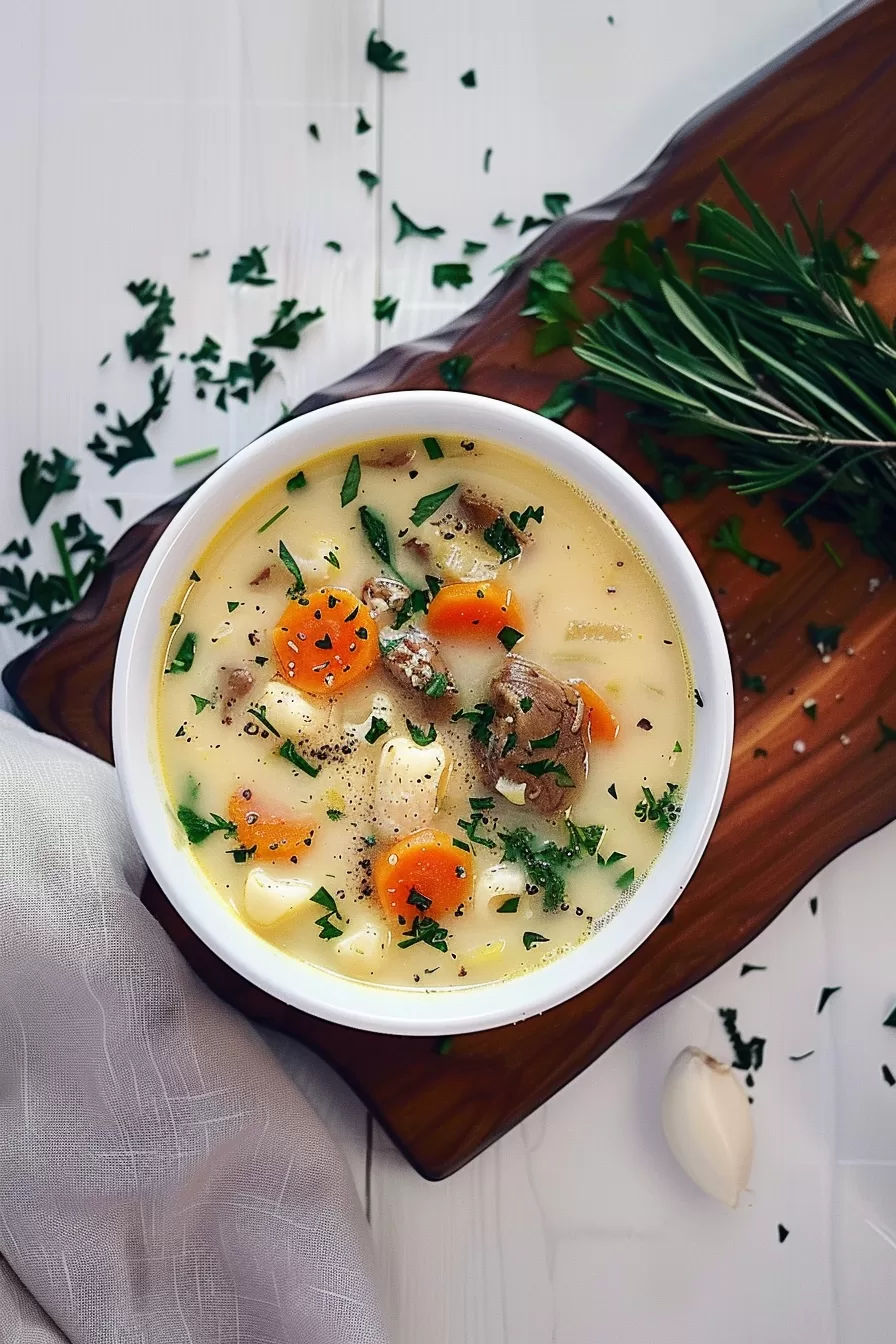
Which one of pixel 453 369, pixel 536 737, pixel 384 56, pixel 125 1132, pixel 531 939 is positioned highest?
pixel 384 56

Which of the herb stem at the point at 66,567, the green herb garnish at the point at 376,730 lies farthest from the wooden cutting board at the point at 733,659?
the green herb garnish at the point at 376,730

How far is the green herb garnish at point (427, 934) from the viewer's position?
1617 mm

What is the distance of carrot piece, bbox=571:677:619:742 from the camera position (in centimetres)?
161

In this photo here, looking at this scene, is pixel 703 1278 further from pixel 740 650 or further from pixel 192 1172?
pixel 740 650

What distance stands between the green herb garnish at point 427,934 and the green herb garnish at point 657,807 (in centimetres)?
32

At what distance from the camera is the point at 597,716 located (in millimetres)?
1616

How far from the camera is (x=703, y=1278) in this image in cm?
200

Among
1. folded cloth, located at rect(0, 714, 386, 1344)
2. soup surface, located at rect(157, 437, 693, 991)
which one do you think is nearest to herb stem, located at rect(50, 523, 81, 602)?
folded cloth, located at rect(0, 714, 386, 1344)

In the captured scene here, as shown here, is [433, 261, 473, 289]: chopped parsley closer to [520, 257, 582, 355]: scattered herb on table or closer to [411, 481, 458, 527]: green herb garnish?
[520, 257, 582, 355]: scattered herb on table

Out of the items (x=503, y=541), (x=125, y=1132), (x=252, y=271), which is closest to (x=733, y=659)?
(x=503, y=541)

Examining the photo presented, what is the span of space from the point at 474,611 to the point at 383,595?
0.13 m

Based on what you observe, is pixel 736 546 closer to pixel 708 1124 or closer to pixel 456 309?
pixel 456 309

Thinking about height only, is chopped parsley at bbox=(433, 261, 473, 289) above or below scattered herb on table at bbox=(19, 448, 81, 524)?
above

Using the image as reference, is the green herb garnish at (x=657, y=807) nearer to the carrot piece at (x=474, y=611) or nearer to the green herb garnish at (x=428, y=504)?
the carrot piece at (x=474, y=611)
